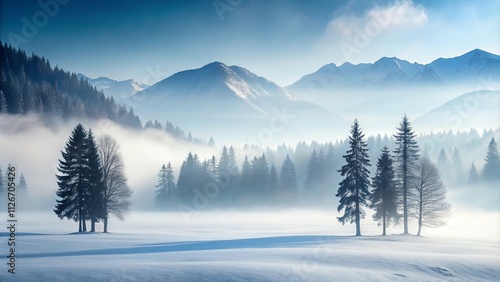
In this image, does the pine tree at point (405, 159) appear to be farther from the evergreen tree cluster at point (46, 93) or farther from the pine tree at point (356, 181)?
the evergreen tree cluster at point (46, 93)

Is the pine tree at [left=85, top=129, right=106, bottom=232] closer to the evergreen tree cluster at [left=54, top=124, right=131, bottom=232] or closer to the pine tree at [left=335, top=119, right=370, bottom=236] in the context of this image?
the evergreen tree cluster at [left=54, top=124, right=131, bottom=232]

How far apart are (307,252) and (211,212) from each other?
59.6 m

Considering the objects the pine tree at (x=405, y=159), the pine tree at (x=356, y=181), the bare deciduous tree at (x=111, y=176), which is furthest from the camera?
the pine tree at (x=405, y=159)

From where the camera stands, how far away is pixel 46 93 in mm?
135250

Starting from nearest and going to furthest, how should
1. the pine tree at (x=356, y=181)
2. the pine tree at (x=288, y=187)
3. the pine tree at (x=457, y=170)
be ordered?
the pine tree at (x=356, y=181) < the pine tree at (x=288, y=187) < the pine tree at (x=457, y=170)

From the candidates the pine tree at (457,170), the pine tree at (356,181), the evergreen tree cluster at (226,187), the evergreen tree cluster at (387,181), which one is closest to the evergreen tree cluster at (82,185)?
the pine tree at (356,181)

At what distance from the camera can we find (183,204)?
86500mm

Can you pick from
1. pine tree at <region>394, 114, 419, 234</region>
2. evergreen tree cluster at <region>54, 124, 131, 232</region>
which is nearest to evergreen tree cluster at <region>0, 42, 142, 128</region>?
evergreen tree cluster at <region>54, 124, 131, 232</region>

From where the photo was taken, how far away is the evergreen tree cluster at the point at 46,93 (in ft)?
405

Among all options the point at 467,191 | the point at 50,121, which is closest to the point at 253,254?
the point at 467,191

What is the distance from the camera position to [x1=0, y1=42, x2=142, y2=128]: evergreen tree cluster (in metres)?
123

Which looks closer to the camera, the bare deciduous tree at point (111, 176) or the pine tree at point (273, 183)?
the bare deciduous tree at point (111, 176)

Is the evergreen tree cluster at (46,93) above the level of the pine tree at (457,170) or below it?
above

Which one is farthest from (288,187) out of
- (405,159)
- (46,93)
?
(46,93)
